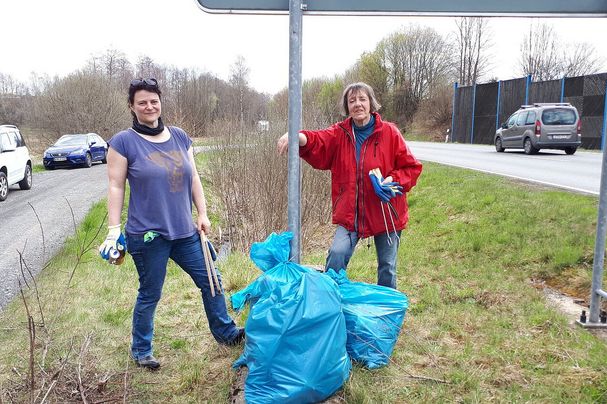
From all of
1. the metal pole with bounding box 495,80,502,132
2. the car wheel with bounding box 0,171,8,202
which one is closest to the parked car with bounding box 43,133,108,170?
the car wheel with bounding box 0,171,8,202

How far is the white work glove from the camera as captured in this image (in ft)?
8.93

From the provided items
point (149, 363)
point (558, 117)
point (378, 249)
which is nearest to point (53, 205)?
point (149, 363)

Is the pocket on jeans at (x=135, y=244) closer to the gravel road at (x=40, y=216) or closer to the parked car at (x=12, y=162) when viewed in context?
the gravel road at (x=40, y=216)

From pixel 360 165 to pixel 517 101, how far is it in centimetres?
2829

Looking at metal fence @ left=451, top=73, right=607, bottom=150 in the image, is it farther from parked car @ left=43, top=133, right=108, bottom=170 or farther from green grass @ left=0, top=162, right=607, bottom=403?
parked car @ left=43, top=133, right=108, bottom=170

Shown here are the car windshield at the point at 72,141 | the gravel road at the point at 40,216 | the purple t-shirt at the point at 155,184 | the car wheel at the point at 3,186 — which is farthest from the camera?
the car windshield at the point at 72,141

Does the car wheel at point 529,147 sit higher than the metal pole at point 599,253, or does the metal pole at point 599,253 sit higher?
the car wheel at point 529,147

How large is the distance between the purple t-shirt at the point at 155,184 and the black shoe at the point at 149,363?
820mm

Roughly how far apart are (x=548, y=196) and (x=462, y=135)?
2820 centimetres

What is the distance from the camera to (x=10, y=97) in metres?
38.1

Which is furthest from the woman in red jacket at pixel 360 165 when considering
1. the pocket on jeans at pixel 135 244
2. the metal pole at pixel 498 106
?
the metal pole at pixel 498 106

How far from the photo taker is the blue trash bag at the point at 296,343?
231 cm

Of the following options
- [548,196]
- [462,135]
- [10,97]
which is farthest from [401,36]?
[548,196]

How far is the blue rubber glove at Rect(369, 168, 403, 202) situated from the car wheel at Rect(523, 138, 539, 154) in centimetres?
1518
